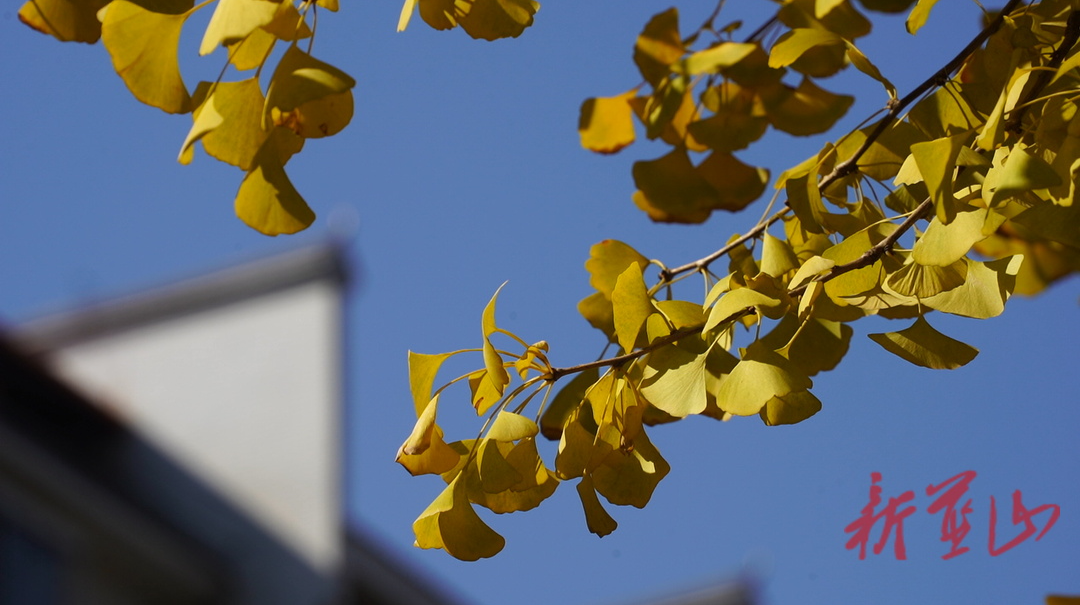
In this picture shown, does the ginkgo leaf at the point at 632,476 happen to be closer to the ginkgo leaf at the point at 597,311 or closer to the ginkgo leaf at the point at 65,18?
the ginkgo leaf at the point at 597,311

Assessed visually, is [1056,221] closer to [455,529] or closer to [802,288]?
[802,288]

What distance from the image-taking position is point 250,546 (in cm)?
503

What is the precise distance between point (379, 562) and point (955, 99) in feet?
15.9

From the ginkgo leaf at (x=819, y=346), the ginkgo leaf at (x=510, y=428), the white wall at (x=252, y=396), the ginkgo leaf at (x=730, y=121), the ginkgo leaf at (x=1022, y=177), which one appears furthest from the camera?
the white wall at (x=252, y=396)

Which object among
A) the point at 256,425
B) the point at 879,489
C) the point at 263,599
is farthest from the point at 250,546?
the point at 879,489

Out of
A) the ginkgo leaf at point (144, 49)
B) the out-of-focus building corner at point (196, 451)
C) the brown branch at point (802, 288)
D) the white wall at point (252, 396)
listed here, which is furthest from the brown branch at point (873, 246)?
the white wall at point (252, 396)

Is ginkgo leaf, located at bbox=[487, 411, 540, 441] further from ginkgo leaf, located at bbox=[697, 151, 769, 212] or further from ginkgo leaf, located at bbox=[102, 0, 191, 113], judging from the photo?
ginkgo leaf, located at bbox=[697, 151, 769, 212]

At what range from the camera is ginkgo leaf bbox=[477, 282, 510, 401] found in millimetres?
538

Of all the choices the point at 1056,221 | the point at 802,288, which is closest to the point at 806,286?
the point at 802,288

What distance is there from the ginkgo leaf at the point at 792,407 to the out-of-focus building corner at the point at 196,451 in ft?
12.8

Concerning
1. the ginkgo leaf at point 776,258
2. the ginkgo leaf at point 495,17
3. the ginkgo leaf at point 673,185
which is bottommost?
the ginkgo leaf at point 776,258

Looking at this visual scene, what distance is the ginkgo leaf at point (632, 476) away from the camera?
1.83 feet

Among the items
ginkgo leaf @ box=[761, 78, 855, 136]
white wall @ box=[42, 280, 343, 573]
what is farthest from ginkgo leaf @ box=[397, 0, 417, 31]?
white wall @ box=[42, 280, 343, 573]

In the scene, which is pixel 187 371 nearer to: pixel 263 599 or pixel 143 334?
pixel 143 334
